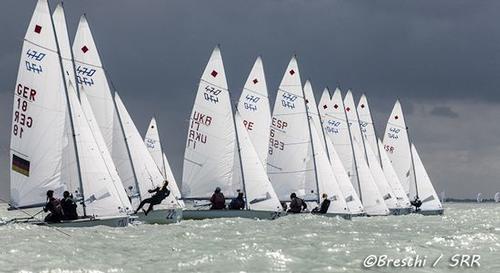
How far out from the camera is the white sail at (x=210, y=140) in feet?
116

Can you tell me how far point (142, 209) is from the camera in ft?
102

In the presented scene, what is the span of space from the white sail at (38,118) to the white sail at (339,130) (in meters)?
25.9

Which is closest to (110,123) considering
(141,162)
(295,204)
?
(141,162)

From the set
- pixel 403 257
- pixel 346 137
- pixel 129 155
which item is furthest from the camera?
pixel 346 137

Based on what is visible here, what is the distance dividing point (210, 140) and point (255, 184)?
305cm

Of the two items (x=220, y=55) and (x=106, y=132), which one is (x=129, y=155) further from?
(x=220, y=55)

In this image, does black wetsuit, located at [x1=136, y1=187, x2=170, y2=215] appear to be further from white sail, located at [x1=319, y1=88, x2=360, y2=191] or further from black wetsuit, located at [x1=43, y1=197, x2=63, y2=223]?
white sail, located at [x1=319, y1=88, x2=360, y2=191]

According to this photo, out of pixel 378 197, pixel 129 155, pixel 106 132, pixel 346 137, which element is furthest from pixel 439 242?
pixel 346 137

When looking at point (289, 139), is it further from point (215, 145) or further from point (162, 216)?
point (162, 216)

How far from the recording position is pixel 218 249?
1947 centimetres

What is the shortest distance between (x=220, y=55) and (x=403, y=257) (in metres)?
19.5

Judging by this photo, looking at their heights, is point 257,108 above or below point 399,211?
above

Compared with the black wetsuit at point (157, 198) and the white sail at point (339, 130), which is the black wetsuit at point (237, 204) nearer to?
the black wetsuit at point (157, 198)

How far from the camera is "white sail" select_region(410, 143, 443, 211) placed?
52.4 m
